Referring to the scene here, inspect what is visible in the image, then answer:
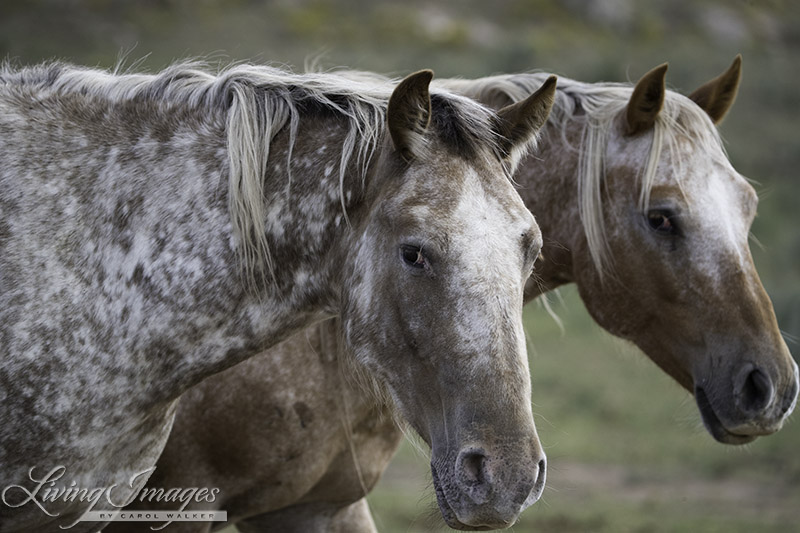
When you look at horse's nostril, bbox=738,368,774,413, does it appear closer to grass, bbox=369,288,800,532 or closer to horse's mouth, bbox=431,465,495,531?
horse's mouth, bbox=431,465,495,531

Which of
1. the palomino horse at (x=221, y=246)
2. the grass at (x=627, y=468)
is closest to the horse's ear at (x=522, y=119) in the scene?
the palomino horse at (x=221, y=246)

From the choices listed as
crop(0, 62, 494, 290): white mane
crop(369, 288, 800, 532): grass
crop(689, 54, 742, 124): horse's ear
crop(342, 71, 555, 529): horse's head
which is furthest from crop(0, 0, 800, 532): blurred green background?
crop(689, 54, 742, 124): horse's ear

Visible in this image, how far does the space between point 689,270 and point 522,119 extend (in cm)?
124

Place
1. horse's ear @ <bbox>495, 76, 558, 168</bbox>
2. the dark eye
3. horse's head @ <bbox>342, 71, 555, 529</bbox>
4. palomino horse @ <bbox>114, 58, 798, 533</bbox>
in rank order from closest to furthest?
1. horse's head @ <bbox>342, 71, 555, 529</bbox>
2. horse's ear @ <bbox>495, 76, 558, 168</bbox>
3. palomino horse @ <bbox>114, 58, 798, 533</bbox>
4. the dark eye

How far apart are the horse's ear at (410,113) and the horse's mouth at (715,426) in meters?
1.88

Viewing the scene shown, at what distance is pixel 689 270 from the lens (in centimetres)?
361

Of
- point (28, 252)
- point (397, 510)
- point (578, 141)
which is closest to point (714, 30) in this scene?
point (397, 510)

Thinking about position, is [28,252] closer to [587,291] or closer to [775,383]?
[587,291]

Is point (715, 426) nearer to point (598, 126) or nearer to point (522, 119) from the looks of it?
point (598, 126)

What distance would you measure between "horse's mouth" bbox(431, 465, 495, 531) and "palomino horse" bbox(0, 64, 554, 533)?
0.18ft

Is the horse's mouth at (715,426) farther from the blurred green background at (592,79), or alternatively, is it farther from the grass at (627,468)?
the grass at (627,468)

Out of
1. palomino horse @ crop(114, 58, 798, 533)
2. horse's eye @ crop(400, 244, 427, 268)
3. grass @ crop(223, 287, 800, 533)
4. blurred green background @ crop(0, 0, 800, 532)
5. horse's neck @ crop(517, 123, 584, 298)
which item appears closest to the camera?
horse's eye @ crop(400, 244, 427, 268)

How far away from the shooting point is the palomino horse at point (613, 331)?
353 cm

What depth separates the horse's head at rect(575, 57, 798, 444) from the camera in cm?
348
